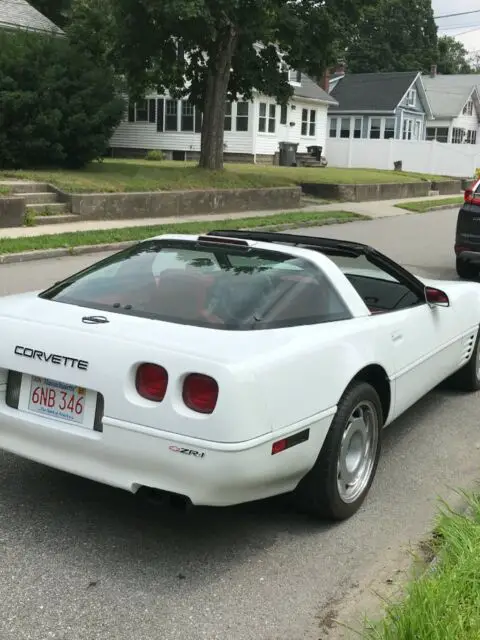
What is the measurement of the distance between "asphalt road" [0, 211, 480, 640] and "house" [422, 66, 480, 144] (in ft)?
188

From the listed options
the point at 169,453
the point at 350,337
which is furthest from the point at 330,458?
the point at 169,453

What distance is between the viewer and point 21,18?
28453mm

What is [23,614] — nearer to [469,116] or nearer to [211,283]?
[211,283]

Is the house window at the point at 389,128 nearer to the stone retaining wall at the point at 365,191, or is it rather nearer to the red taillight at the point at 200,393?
the stone retaining wall at the point at 365,191

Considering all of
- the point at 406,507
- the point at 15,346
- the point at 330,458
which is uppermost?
the point at 15,346

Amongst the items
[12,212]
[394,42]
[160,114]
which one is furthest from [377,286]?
[394,42]

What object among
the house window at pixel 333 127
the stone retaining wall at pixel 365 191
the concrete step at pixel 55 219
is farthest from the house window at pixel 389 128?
the concrete step at pixel 55 219

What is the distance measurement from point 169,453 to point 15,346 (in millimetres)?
937

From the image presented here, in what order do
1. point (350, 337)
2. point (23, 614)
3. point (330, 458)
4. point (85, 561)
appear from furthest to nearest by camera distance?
point (350, 337), point (330, 458), point (85, 561), point (23, 614)

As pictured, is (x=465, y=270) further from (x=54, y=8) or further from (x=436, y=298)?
(x=54, y=8)

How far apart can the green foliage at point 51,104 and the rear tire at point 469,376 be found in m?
16.3

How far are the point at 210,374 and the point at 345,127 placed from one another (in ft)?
177

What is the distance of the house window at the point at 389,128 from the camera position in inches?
2063

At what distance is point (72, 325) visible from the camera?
3465 mm
